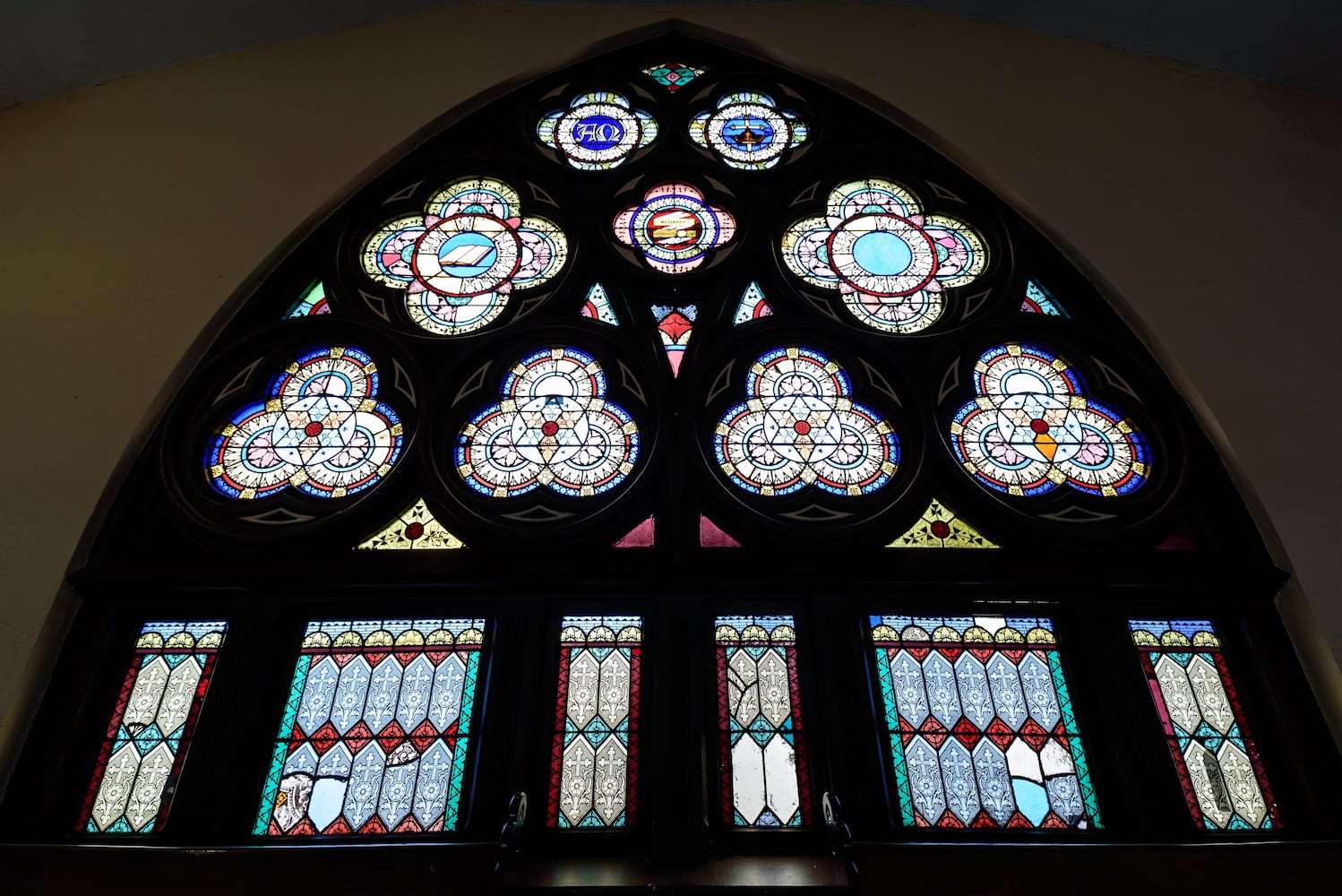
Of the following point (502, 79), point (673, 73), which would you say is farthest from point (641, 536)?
point (673, 73)

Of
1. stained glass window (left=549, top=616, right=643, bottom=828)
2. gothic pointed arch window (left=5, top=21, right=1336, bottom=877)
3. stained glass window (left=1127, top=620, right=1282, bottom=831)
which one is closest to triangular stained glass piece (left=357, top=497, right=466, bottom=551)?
gothic pointed arch window (left=5, top=21, right=1336, bottom=877)

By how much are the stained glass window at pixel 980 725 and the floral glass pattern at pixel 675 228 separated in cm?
204

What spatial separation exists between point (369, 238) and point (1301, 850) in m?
4.46

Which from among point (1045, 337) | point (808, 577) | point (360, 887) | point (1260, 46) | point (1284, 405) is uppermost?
point (1260, 46)

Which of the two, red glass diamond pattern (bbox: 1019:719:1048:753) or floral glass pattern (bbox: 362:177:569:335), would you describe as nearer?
red glass diamond pattern (bbox: 1019:719:1048:753)

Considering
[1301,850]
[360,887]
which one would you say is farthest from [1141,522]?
[360,887]

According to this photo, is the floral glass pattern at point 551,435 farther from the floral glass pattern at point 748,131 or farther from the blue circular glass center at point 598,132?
the floral glass pattern at point 748,131

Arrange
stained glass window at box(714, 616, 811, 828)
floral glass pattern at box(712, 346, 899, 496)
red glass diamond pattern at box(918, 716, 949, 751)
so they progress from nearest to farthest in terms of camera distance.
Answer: stained glass window at box(714, 616, 811, 828) < red glass diamond pattern at box(918, 716, 949, 751) < floral glass pattern at box(712, 346, 899, 496)

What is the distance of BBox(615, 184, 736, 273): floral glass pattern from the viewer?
483 centimetres

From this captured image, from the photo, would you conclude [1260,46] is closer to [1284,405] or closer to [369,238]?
[1284,405]

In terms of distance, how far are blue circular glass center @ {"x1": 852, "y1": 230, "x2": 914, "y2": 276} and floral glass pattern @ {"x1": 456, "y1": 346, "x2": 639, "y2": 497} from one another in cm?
142

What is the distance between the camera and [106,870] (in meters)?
3.00

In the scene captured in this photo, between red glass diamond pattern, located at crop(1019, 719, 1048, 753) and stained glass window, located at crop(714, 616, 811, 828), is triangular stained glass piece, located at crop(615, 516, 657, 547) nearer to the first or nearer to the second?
stained glass window, located at crop(714, 616, 811, 828)

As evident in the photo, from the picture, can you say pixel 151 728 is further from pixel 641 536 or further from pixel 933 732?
pixel 933 732
